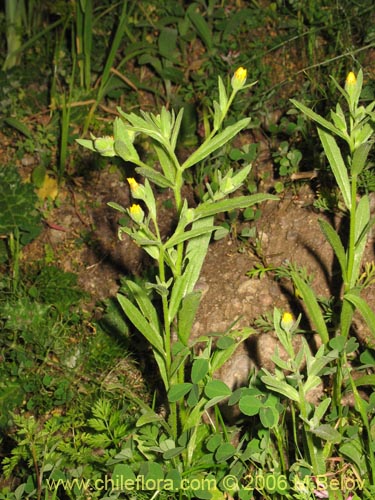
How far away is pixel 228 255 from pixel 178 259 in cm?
90

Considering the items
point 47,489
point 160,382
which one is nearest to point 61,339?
point 160,382

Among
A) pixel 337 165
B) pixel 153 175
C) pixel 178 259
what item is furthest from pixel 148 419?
pixel 337 165

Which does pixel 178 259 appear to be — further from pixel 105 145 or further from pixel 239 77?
Result: pixel 239 77

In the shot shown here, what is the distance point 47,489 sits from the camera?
2.01 m

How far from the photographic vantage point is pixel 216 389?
6.32 ft

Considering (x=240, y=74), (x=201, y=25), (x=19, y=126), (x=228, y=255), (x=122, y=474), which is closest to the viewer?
(x=240, y=74)

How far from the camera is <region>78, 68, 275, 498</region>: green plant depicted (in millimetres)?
1776

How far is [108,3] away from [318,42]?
123cm

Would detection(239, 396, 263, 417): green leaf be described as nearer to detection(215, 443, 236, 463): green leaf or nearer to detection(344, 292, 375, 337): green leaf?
detection(215, 443, 236, 463): green leaf

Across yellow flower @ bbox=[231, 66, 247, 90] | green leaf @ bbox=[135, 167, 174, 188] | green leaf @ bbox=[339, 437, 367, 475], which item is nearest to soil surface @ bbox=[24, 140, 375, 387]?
green leaf @ bbox=[339, 437, 367, 475]

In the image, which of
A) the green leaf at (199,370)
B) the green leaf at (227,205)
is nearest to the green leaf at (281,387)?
the green leaf at (199,370)

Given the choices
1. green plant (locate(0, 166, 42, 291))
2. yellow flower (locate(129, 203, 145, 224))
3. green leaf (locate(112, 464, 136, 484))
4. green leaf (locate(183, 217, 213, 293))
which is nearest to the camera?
yellow flower (locate(129, 203, 145, 224))

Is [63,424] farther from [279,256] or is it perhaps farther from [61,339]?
[279,256]

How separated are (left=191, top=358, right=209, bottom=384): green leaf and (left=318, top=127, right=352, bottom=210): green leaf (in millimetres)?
641
